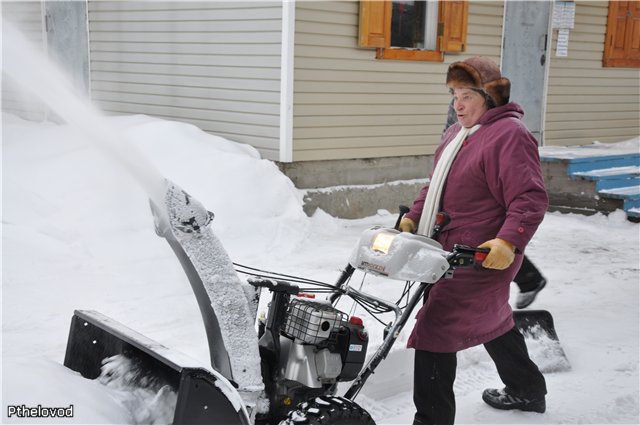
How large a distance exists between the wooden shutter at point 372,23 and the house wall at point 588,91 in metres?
4.00

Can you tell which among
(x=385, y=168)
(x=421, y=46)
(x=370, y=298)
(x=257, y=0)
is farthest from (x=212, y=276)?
(x=421, y=46)

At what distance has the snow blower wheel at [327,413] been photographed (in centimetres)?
269

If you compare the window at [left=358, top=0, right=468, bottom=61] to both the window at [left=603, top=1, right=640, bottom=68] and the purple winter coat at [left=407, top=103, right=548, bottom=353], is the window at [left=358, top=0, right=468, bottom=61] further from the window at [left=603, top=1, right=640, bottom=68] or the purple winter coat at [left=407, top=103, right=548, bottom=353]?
the purple winter coat at [left=407, top=103, right=548, bottom=353]

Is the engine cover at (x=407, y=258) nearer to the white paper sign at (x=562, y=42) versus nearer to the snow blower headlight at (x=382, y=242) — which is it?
the snow blower headlight at (x=382, y=242)

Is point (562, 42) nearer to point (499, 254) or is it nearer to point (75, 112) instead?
point (499, 254)

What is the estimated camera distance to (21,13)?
40.1ft

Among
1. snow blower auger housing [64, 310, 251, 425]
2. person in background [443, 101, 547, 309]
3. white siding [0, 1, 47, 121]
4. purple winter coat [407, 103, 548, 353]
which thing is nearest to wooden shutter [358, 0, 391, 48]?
person in background [443, 101, 547, 309]

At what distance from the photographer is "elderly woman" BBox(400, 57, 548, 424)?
321cm

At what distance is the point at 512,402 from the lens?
393 centimetres

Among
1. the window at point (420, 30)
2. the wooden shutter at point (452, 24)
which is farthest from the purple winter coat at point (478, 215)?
the wooden shutter at point (452, 24)

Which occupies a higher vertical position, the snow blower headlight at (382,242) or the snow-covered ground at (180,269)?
the snow blower headlight at (382,242)

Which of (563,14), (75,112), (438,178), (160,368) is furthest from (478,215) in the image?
(563,14)

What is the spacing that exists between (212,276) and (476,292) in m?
1.28

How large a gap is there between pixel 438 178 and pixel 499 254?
56cm
